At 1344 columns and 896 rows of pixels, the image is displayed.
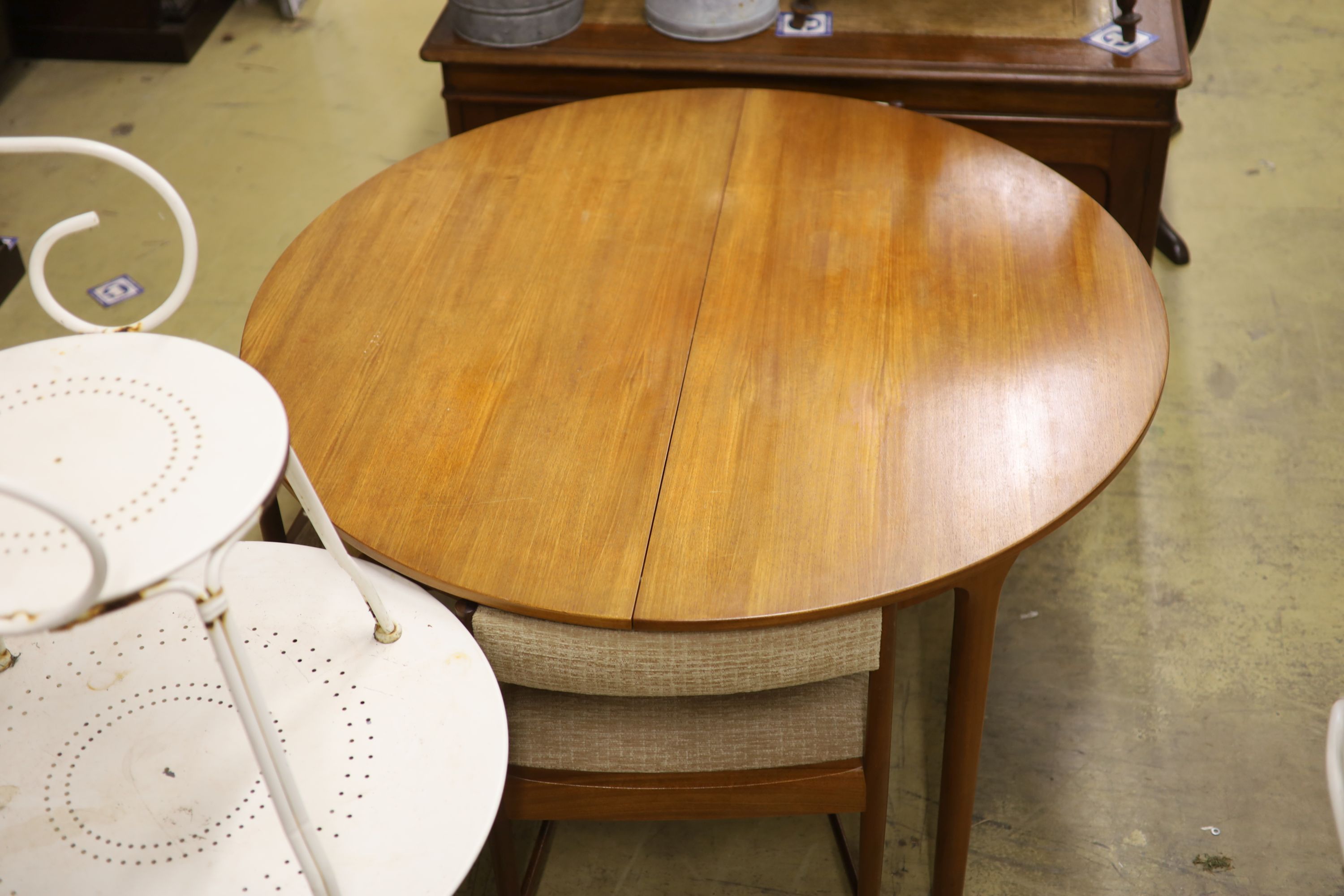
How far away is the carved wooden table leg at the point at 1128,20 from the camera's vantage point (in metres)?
2.22

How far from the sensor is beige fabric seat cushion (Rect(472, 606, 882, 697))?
1250 mm

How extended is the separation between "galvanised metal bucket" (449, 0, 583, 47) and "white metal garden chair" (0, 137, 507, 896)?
1.38m

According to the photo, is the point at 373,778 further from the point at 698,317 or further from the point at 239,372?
the point at 698,317

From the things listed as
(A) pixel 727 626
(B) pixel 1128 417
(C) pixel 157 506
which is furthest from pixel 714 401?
(C) pixel 157 506

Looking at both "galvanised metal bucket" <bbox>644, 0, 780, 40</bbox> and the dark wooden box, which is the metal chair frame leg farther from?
the dark wooden box

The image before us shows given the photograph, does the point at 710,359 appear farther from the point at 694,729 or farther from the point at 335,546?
the point at 335,546

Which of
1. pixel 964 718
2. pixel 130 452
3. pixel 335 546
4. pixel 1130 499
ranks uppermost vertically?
pixel 130 452

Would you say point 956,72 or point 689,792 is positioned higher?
point 956,72

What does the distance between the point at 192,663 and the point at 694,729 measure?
1.93 feet

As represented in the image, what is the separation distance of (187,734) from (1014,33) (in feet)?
6.63

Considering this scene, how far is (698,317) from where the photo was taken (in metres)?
1.59

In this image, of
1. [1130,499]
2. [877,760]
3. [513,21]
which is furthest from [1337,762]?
[513,21]

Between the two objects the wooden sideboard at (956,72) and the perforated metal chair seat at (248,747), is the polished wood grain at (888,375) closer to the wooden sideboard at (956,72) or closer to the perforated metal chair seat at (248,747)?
the perforated metal chair seat at (248,747)

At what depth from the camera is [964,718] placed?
1.53 meters
